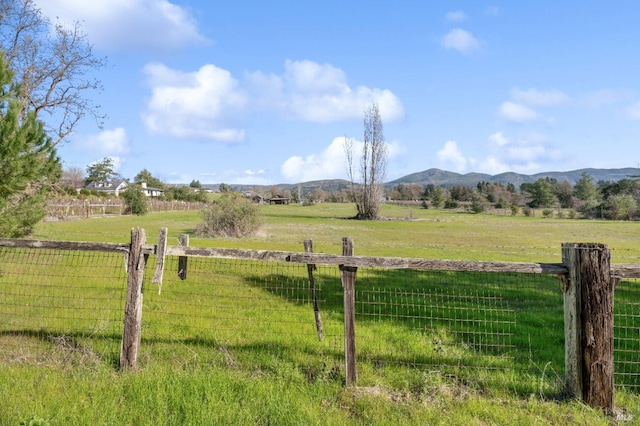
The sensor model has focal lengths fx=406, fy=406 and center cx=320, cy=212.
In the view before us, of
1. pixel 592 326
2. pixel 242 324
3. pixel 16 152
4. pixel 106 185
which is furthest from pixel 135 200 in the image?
pixel 592 326

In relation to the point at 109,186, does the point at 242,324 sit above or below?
below

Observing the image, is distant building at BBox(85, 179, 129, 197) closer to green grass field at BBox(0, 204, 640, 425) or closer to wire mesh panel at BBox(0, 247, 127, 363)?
wire mesh panel at BBox(0, 247, 127, 363)

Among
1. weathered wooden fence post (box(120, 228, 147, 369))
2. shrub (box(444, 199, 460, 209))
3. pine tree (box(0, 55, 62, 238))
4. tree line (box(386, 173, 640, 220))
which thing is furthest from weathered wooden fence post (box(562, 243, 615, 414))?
shrub (box(444, 199, 460, 209))

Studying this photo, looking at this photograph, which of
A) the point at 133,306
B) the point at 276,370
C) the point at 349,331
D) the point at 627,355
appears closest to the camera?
the point at 349,331

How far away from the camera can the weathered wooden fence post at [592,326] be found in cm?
439

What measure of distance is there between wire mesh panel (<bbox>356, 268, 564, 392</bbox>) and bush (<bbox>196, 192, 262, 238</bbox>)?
1838cm

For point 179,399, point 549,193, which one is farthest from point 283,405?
point 549,193

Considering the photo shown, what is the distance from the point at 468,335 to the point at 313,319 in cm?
290

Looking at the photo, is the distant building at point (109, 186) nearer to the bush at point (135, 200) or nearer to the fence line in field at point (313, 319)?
the bush at point (135, 200)

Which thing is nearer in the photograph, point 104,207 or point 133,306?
point 133,306

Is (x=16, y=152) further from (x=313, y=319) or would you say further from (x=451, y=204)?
(x=451, y=204)

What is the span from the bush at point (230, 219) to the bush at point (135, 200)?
34830 millimetres

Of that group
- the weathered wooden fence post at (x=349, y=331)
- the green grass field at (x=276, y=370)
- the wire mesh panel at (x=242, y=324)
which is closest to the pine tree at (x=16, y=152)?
the green grass field at (x=276, y=370)

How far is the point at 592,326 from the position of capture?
14.5 feet
